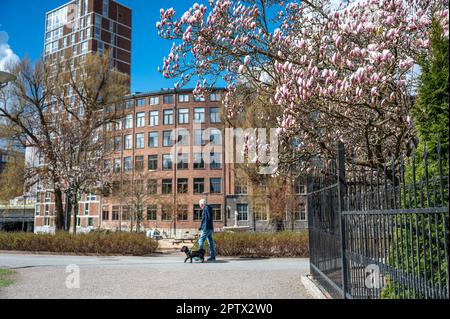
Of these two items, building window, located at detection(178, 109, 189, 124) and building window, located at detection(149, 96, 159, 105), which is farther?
building window, located at detection(149, 96, 159, 105)

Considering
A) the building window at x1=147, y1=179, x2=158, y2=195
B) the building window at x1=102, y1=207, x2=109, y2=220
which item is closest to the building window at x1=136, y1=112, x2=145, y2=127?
the building window at x1=102, y1=207, x2=109, y2=220

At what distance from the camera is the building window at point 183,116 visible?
62250 millimetres

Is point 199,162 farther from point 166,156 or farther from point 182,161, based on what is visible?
point 166,156

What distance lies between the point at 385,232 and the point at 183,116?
59.3 metres

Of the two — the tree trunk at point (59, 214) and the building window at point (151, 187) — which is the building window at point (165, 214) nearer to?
the building window at point (151, 187)

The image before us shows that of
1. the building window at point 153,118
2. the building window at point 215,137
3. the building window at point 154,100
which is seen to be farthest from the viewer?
the building window at point 154,100

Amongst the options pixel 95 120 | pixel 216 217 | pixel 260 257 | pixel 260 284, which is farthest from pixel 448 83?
pixel 216 217

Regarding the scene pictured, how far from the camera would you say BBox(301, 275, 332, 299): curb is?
665cm

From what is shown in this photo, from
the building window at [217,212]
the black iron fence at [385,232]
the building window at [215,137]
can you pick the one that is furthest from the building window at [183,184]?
the black iron fence at [385,232]

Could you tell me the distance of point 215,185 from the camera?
60281mm

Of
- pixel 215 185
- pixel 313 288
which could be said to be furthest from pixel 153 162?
pixel 313 288

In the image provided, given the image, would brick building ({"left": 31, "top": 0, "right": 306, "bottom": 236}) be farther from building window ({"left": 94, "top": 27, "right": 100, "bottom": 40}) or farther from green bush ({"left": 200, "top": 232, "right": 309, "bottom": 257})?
green bush ({"left": 200, "top": 232, "right": 309, "bottom": 257})

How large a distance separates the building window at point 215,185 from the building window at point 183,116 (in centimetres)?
948

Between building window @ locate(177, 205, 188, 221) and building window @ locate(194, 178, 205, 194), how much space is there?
11.9 feet
